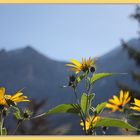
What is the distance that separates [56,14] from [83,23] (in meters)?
0.24

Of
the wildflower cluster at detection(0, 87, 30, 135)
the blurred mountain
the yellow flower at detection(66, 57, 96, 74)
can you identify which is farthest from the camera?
the blurred mountain

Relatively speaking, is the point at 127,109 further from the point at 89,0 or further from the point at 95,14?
the point at 95,14

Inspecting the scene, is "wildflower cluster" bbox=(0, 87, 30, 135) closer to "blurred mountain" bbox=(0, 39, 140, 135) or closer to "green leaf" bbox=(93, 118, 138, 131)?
"green leaf" bbox=(93, 118, 138, 131)

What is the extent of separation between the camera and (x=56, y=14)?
219cm

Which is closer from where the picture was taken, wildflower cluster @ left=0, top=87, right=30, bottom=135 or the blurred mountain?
wildflower cluster @ left=0, top=87, right=30, bottom=135

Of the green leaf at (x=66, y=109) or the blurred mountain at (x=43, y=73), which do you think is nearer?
the green leaf at (x=66, y=109)

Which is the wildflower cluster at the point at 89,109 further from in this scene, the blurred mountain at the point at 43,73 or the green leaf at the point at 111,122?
the blurred mountain at the point at 43,73

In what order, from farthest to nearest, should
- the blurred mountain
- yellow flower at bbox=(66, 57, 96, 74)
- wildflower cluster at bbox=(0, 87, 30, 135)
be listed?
the blurred mountain → yellow flower at bbox=(66, 57, 96, 74) → wildflower cluster at bbox=(0, 87, 30, 135)

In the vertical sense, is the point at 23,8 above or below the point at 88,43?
above

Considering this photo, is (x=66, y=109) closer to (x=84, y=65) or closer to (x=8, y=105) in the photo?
(x=8, y=105)

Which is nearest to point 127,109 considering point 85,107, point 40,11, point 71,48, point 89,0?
point 85,107

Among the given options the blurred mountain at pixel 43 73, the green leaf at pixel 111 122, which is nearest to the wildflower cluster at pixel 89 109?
the green leaf at pixel 111 122

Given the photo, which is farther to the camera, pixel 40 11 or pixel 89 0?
pixel 40 11

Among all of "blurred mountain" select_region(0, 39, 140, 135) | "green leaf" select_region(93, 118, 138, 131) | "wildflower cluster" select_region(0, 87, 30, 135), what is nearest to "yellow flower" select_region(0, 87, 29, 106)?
"wildflower cluster" select_region(0, 87, 30, 135)
